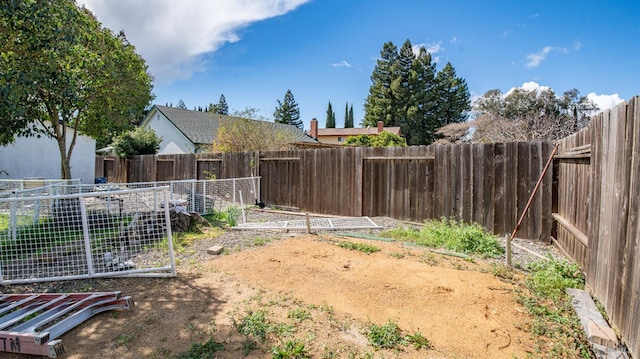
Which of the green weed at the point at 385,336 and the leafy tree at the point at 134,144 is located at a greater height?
the leafy tree at the point at 134,144

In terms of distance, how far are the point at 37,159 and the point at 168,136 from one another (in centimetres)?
766

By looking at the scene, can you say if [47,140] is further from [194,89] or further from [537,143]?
[537,143]

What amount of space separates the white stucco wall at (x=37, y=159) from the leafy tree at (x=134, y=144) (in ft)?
4.37

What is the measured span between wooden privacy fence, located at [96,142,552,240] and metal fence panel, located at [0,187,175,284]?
4.00 meters

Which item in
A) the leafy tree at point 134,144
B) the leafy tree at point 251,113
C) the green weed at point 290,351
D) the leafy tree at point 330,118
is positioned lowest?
the green weed at point 290,351

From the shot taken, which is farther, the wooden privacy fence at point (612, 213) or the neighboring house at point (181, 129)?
the neighboring house at point (181, 129)

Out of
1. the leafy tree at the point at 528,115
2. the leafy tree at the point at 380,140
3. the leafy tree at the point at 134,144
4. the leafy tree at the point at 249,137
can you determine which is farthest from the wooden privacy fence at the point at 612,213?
the leafy tree at the point at 380,140

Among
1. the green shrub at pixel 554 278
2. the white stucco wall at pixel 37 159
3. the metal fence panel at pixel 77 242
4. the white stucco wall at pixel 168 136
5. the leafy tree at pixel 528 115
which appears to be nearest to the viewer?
the green shrub at pixel 554 278

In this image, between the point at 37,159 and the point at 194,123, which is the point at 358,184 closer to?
the point at 37,159

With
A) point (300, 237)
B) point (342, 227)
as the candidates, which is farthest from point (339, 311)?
point (342, 227)

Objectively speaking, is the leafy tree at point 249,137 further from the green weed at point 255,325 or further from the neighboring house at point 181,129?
the green weed at point 255,325

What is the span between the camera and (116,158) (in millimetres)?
16641

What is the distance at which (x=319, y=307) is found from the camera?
308cm

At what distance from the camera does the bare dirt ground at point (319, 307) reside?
2434 millimetres
